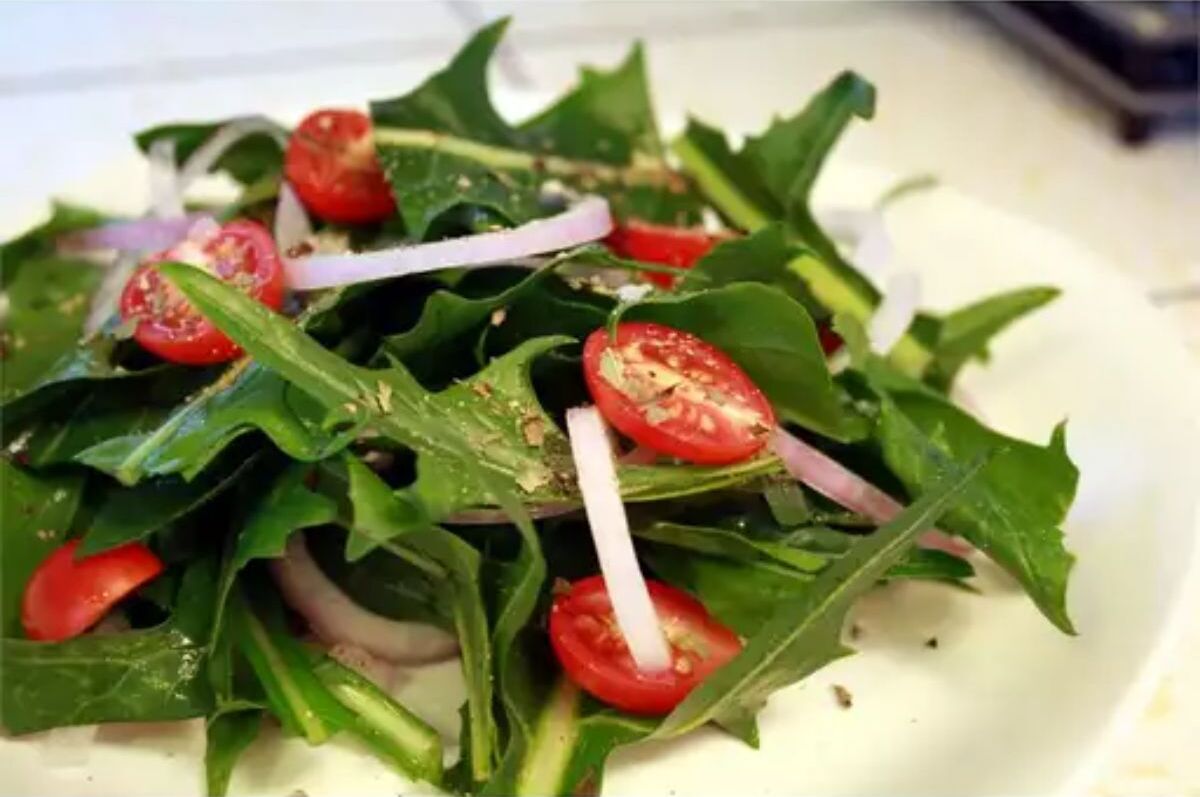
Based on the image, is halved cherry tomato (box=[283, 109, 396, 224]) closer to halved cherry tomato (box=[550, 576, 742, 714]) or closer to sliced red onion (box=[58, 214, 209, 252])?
sliced red onion (box=[58, 214, 209, 252])

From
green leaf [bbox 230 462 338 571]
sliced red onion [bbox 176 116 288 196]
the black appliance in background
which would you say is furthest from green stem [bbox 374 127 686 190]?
the black appliance in background

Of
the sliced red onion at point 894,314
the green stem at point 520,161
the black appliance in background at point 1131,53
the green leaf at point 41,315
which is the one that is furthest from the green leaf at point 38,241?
the black appliance in background at point 1131,53

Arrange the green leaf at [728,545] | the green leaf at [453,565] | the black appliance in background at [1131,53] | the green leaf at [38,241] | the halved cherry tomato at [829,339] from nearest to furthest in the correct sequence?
the green leaf at [453,565] < the green leaf at [728,545] < the halved cherry tomato at [829,339] < the green leaf at [38,241] < the black appliance in background at [1131,53]

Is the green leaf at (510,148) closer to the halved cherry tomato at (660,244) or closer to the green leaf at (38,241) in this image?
the halved cherry tomato at (660,244)

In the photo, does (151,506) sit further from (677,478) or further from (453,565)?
(677,478)

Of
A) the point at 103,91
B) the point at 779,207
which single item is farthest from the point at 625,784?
the point at 103,91

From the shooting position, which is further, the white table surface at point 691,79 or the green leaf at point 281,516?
the white table surface at point 691,79
